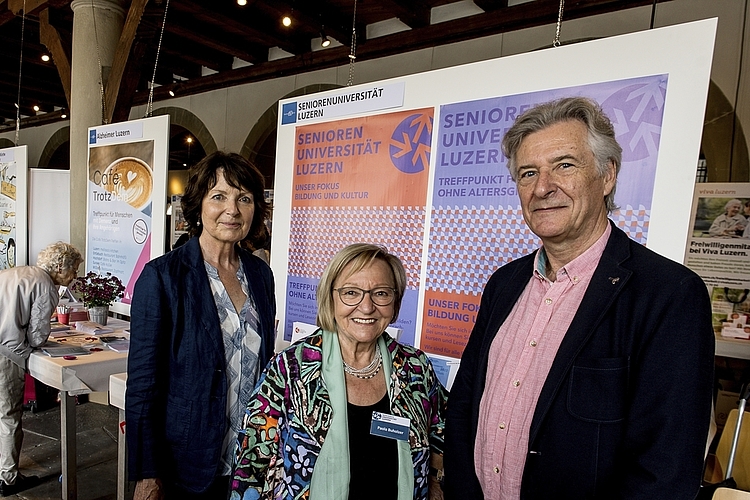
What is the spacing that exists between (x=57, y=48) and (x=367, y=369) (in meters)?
6.49

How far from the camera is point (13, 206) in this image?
575cm

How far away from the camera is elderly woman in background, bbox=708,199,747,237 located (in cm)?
378

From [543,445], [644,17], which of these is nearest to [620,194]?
[543,445]

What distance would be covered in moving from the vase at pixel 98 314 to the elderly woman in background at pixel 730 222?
528cm

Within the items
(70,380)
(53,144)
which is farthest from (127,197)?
(53,144)

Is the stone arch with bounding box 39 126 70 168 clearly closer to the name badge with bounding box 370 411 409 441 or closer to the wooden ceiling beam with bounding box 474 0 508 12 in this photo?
the wooden ceiling beam with bounding box 474 0 508 12

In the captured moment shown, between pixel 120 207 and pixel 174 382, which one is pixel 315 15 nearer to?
pixel 120 207

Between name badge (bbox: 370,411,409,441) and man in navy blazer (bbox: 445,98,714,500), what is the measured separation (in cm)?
15

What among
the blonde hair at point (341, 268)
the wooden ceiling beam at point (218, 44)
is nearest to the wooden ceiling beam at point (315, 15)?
the wooden ceiling beam at point (218, 44)

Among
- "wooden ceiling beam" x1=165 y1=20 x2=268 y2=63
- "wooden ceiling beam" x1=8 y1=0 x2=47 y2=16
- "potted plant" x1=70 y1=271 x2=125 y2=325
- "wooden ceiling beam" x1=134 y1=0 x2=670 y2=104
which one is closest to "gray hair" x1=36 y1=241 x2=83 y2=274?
"potted plant" x1=70 y1=271 x2=125 y2=325

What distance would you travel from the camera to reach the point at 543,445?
1.06 m

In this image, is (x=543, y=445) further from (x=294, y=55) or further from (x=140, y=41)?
(x=294, y=55)

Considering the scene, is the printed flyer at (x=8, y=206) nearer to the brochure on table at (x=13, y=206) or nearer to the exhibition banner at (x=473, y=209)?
the brochure on table at (x=13, y=206)

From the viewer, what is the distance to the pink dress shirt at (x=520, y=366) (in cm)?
112
